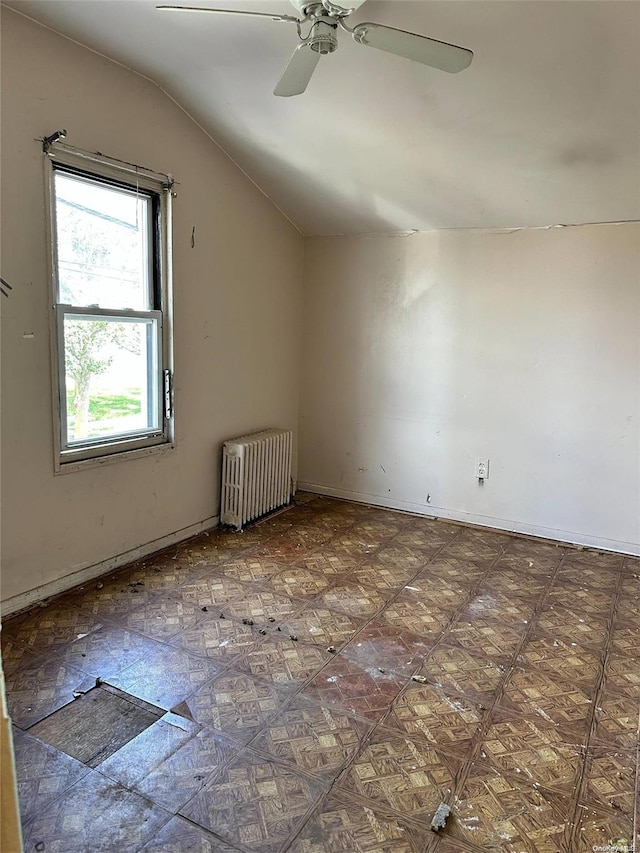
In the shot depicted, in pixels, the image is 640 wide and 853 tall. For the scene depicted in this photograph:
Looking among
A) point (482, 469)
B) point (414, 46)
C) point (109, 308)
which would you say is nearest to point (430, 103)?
point (414, 46)

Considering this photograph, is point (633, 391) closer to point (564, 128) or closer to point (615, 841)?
point (564, 128)

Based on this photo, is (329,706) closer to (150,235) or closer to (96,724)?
(96,724)

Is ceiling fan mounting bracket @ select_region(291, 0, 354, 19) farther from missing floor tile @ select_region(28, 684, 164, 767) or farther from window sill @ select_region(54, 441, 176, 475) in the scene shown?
missing floor tile @ select_region(28, 684, 164, 767)

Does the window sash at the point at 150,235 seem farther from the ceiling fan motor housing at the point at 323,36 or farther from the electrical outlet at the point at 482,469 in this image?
the electrical outlet at the point at 482,469

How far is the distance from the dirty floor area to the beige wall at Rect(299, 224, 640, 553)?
25.4 inches

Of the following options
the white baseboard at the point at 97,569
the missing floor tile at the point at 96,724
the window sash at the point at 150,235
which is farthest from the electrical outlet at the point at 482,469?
the missing floor tile at the point at 96,724

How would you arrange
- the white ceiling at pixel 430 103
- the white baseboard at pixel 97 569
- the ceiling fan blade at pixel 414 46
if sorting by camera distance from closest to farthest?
the ceiling fan blade at pixel 414 46
the white ceiling at pixel 430 103
the white baseboard at pixel 97 569

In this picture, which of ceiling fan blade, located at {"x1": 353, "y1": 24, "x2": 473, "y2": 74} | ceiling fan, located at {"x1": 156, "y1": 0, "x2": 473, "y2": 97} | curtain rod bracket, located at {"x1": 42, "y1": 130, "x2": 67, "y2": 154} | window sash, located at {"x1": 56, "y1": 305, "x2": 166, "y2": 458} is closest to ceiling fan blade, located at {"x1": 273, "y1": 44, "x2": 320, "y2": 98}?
ceiling fan, located at {"x1": 156, "y1": 0, "x2": 473, "y2": 97}

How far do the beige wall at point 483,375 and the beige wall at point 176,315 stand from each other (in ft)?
1.65

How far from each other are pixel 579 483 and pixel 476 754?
2363 millimetres

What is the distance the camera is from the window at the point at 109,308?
2.84m

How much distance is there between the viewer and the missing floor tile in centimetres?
190

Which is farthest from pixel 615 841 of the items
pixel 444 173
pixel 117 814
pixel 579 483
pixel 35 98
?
pixel 35 98

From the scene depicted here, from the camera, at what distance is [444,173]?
→ 331 cm
